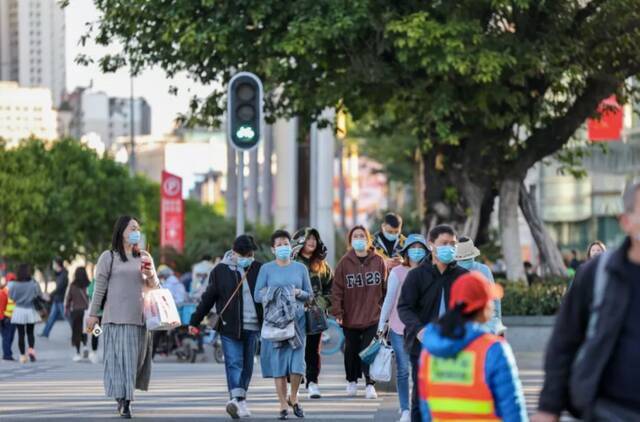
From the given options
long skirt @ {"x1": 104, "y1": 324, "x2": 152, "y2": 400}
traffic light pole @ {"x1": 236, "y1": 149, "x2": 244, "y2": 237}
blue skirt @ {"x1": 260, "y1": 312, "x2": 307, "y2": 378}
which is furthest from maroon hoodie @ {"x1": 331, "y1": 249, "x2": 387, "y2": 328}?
long skirt @ {"x1": 104, "y1": 324, "x2": 152, "y2": 400}

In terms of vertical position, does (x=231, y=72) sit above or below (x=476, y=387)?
above

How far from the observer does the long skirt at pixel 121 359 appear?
1584cm

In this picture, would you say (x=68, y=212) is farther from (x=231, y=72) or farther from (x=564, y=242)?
(x=231, y=72)

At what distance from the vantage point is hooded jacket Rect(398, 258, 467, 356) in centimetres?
1229

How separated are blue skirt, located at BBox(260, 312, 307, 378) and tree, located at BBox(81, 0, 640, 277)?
12.1 metres

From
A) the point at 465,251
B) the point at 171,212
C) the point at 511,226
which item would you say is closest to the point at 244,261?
the point at 465,251

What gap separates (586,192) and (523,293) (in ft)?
132

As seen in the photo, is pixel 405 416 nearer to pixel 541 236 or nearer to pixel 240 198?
pixel 240 198

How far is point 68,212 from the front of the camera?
276 feet

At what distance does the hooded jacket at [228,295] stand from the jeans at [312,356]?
2.68 meters

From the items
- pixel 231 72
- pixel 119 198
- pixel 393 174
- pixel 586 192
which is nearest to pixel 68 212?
pixel 119 198

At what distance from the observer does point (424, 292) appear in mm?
12359

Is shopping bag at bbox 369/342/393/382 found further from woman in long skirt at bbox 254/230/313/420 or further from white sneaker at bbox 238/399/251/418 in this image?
white sneaker at bbox 238/399/251/418

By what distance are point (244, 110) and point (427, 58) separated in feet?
27.0
